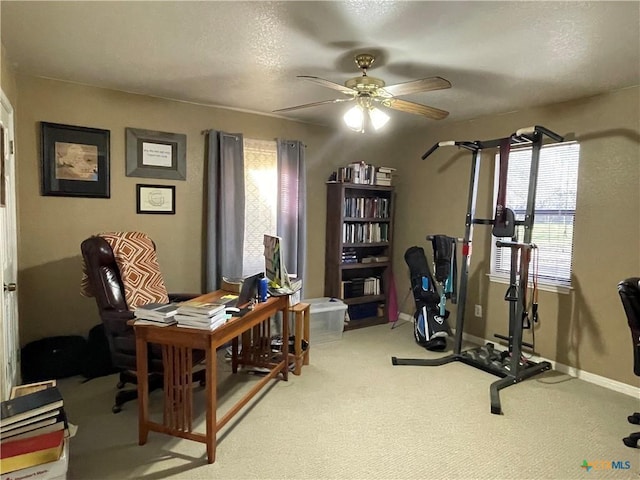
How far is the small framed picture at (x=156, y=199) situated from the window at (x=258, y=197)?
0.74 meters

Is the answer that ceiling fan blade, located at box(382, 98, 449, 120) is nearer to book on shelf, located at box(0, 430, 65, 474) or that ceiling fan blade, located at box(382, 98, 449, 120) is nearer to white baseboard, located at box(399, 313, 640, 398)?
white baseboard, located at box(399, 313, 640, 398)

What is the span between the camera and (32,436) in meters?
1.76

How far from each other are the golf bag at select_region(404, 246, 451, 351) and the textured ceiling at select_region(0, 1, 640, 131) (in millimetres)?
1794

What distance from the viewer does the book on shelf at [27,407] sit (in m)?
1.71

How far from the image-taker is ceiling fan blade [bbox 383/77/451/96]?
7.12 feet

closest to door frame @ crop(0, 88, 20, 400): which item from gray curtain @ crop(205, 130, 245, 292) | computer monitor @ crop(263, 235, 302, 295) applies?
gray curtain @ crop(205, 130, 245, 292)

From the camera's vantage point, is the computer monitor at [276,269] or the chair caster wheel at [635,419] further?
the computer monitor at [276,269]

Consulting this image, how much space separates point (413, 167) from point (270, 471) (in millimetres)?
3816

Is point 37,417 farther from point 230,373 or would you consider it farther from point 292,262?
point 292,262

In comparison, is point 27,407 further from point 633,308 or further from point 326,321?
point 633,308

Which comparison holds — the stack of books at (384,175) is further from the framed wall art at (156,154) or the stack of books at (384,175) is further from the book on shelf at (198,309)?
the book on shelf at (198,309)

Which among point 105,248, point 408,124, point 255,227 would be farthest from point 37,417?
point 408,124

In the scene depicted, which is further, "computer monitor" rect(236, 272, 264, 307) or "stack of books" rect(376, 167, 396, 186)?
"stack of books" rect(376, 167, 396, 186)

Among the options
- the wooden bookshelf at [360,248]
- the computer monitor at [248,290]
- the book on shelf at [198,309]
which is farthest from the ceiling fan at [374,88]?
the wooden bookshelf at [360,248]
